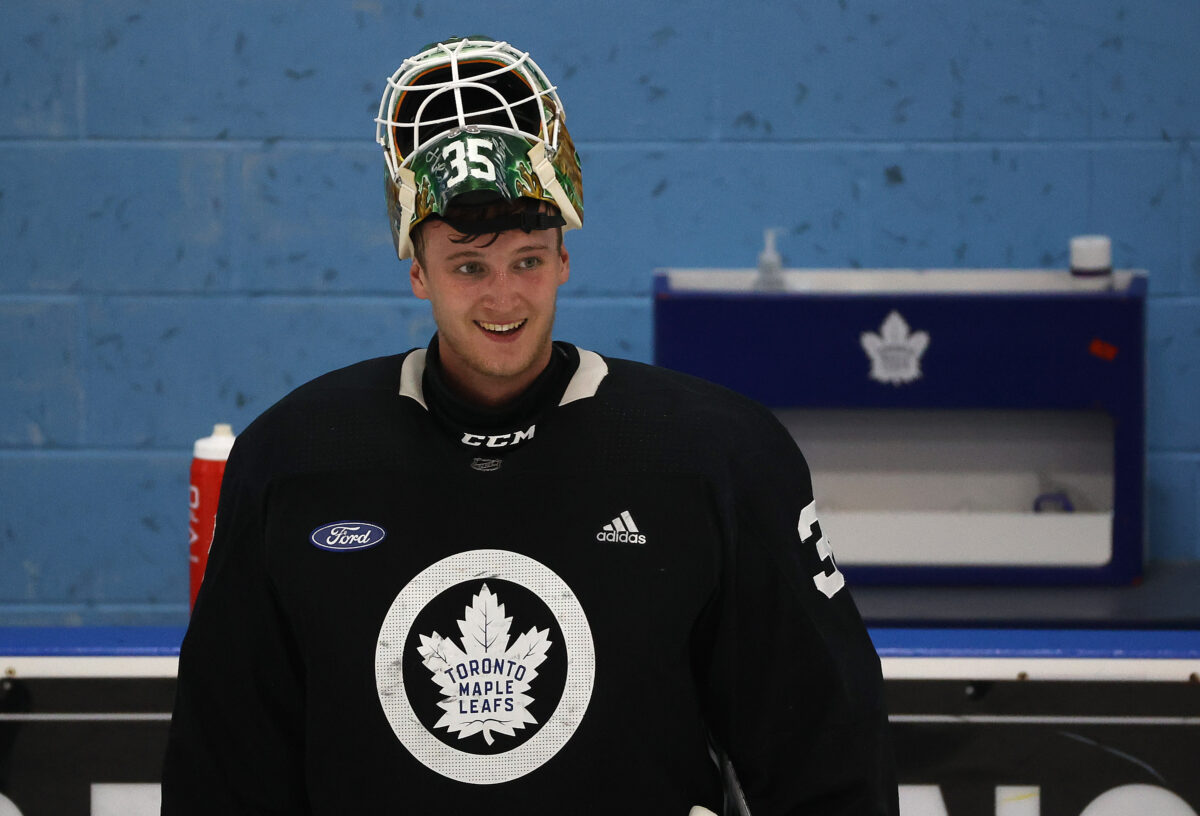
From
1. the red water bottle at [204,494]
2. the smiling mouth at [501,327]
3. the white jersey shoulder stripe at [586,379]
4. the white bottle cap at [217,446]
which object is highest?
the smiling mouth at [501,327]

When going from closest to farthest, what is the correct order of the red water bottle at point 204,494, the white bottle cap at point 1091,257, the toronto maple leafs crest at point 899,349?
the red water bottle at point 204,494 → the toronto maple leafs crest at point 899,349 → the white bottle cap at point 1091,257

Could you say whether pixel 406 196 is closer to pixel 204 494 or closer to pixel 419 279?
pixel 419 279

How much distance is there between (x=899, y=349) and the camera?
226 cm

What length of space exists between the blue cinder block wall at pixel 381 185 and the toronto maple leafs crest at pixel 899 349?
351 millimetres

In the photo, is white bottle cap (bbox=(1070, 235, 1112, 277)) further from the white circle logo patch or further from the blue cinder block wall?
the white circle logo patch

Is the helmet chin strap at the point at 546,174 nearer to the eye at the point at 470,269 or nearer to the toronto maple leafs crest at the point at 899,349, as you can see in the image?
the eye at the point at 470,269

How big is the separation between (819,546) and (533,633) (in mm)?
250

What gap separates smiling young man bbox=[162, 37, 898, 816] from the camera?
1.02 metres

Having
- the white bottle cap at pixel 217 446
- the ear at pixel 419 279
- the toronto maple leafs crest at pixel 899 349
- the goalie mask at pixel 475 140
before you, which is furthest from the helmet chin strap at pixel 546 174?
the toronto maple leafs crest at pixel 899 349


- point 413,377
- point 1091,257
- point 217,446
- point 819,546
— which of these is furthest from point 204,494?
point 1091,257

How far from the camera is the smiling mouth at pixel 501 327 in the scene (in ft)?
3.40

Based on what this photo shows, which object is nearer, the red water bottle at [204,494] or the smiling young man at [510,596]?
the smiling young man at [510,596]

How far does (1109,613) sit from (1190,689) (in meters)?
0.79

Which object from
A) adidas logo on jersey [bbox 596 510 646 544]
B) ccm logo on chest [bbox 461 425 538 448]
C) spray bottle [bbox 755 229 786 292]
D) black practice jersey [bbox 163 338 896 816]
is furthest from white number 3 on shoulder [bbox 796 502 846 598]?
spray bottle [bbox 755 229 786 292]
